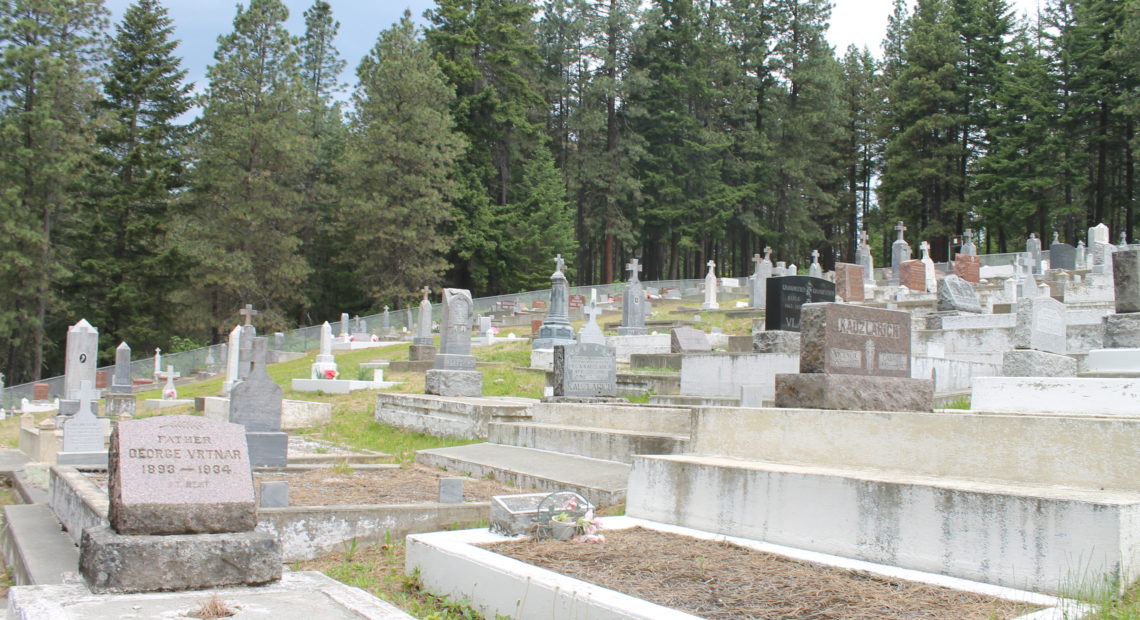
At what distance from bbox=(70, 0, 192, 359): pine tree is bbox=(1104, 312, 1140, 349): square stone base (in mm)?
38080

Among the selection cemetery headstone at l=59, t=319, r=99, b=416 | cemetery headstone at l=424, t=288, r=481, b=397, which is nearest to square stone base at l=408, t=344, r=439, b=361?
cemetery headstone at l=424, t=288, r=481, b=397

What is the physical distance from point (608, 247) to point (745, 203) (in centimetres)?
943

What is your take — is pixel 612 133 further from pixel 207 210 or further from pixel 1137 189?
pixel 1137 189

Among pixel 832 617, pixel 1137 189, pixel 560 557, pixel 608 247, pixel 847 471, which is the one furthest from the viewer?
pixel 608 247

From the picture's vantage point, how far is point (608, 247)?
168ft

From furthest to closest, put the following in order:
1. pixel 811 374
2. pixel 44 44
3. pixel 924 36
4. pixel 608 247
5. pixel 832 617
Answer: pixel 608 247, pixel 924 36, pixel 44 44, pixel 811 374, pixel 832 617

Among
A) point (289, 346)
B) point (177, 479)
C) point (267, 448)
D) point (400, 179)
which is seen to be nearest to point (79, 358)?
point (267, 448)

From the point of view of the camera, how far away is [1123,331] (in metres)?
10.2

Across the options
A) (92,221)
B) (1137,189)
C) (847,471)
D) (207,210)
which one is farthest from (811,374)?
(1137,189)

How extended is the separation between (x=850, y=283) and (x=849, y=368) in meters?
16.2

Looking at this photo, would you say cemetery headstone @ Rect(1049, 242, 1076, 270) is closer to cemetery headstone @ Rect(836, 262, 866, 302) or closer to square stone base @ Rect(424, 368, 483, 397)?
cemetery headstone @ Rect(836, 262, 866, 302)

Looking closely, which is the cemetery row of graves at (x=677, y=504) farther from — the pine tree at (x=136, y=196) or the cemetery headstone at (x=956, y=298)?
the pine tree at (x=136, y=196)

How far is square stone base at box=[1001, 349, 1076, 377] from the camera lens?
10836 mm

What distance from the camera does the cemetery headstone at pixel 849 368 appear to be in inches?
281
